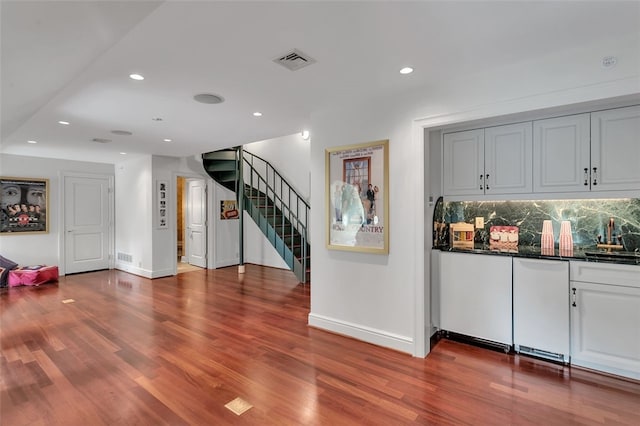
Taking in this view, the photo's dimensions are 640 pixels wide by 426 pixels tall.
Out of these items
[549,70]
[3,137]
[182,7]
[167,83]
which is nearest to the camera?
[182,7]

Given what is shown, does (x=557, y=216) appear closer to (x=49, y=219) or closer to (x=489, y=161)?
(x=489, y=161)

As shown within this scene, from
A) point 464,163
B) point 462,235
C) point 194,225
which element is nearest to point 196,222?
point 194,225

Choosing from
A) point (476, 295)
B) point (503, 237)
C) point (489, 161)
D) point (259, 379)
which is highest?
point (489, 161)

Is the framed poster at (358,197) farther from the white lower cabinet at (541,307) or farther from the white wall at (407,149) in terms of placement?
the white lower cabinet at (541,307)

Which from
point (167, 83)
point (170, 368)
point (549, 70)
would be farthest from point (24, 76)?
point (549, 70)

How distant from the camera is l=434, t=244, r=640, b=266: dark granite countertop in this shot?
8.32 feet

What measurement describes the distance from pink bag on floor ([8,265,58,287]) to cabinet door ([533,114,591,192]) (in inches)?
315

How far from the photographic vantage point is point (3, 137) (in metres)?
4.88

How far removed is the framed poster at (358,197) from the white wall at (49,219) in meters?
6.61

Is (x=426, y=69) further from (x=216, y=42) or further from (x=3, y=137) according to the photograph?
(x=3, y=137)

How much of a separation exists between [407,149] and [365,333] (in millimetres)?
1934

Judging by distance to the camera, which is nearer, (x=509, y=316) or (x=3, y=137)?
(x=509, y=316)

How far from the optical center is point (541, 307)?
2.78m

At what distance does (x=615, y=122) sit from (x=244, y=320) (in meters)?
4.22
